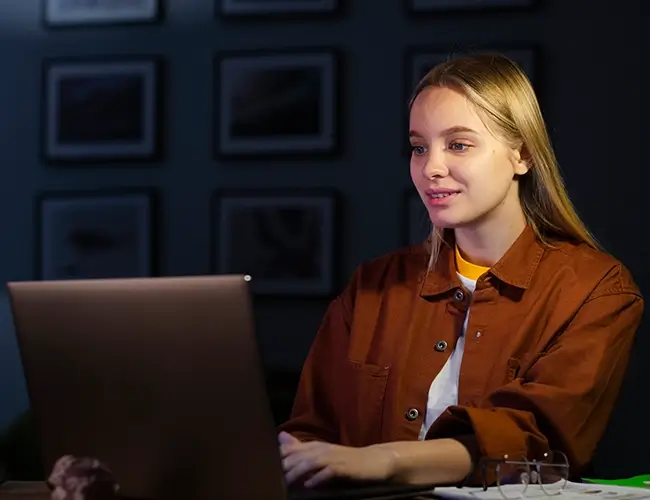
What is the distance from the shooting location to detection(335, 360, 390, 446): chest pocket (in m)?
1.88

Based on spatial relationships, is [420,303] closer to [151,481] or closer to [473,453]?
[473,453]

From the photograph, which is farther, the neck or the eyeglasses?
the neck

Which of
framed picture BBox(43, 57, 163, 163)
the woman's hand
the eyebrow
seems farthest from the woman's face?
framed picture BBox(43, 57, 163, 163)

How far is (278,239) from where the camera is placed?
3.07m

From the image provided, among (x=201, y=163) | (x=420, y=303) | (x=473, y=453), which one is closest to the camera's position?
(x=473, y=453)

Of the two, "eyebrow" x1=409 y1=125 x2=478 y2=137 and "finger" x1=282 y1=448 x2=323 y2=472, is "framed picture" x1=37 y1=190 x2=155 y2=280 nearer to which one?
"eyebrow" x1=409 y1=125 x2=478 y2=137

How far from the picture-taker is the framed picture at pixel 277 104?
9.93 feet

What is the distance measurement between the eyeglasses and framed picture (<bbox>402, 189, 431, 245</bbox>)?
1.65 metres

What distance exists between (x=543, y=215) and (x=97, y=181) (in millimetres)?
1714

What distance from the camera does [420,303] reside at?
1.90 metres

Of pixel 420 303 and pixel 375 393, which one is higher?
pixel 420 303

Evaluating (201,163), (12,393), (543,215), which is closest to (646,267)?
(543,215)

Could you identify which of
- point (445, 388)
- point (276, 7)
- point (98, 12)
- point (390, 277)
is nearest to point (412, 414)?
point (445, 388)

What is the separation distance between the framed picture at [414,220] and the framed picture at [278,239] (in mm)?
202
